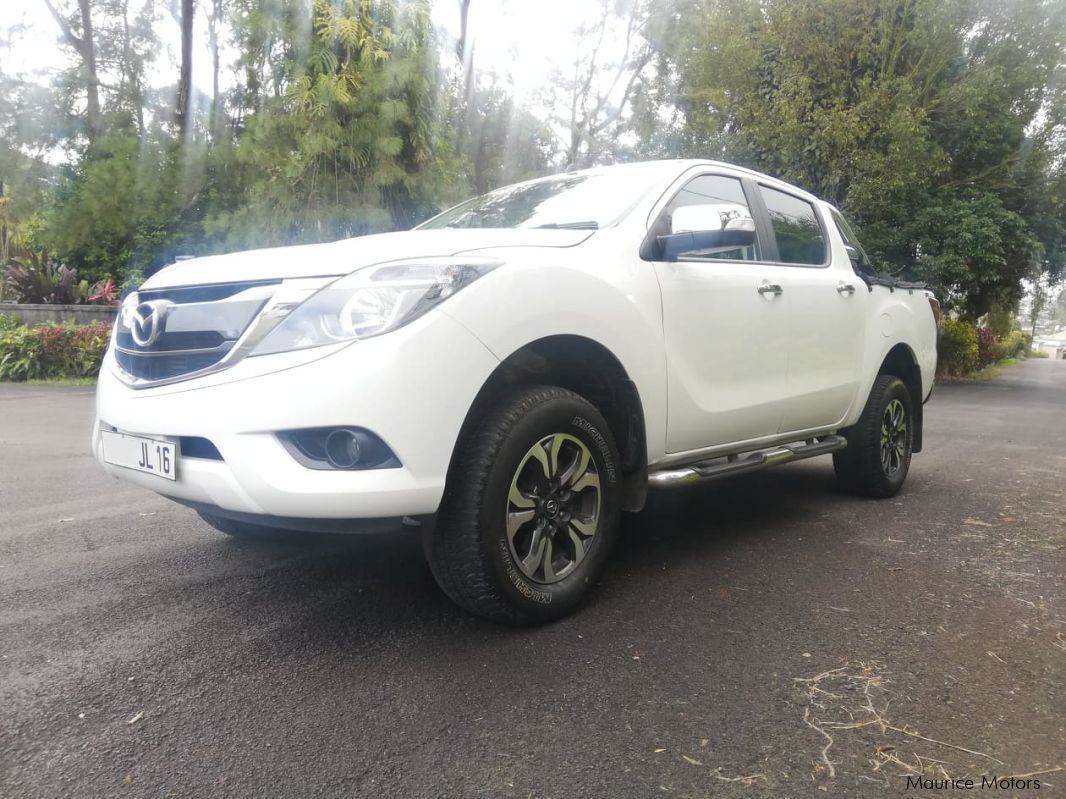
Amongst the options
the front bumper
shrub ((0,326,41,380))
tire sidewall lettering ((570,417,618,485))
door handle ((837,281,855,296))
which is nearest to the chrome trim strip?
the front bumper

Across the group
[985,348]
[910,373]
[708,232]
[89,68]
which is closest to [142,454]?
[708,232]

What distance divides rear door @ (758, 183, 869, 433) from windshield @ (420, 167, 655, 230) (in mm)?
972

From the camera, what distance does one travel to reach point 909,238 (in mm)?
16359

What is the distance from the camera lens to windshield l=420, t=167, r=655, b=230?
11.2 feet

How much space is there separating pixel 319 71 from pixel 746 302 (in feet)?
39.3

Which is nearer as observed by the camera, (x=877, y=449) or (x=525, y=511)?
(x=525, y=511)

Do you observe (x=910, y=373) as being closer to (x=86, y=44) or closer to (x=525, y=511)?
(x=525, y=511)

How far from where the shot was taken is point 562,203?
12.0ft

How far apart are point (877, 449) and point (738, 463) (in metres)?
A: 1.61

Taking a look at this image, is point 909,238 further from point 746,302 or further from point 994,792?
point 994,792

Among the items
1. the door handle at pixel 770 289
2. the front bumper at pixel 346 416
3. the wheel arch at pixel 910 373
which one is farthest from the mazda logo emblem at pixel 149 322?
the wheel arch at pixel 910 373

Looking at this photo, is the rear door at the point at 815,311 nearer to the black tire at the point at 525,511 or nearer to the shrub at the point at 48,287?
the black tire at the point at 525,511

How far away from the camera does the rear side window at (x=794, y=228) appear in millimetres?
4379

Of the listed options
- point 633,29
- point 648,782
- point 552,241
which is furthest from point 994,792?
point 633,29
